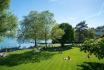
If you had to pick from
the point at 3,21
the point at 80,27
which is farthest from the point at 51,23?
the point at 80,27

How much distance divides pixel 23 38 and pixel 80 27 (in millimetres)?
65203

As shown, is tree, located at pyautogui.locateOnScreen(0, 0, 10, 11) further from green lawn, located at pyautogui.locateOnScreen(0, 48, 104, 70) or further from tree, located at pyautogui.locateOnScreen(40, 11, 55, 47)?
tree, located at pyautogui.locateOnScreen(40, 11, 55, 47)

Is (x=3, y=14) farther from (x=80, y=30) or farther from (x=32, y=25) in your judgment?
(x=80, y=30)

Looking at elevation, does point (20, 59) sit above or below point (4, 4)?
below

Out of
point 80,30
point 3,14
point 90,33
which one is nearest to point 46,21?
point 3,14

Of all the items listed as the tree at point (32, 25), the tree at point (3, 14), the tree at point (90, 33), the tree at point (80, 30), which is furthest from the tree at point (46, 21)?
the tree at point (80, 30)

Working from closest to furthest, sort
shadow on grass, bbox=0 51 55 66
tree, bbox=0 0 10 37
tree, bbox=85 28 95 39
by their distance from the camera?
tree, bbox=0 0 10 37 < shadow on grass, bbox=0 51 55 66 < tree, bbox=85 28 95 39

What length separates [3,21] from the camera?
155ft

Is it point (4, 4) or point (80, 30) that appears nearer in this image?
point (4, 4)

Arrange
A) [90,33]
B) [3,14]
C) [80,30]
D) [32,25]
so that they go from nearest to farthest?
1. [3,14]
2. [32,25]
3. [90,33]
4. [80,30]

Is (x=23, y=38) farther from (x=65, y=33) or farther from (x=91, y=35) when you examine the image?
(x=91, y=35)

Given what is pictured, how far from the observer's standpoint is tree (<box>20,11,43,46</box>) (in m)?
71.3

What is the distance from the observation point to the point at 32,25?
71.9 meters

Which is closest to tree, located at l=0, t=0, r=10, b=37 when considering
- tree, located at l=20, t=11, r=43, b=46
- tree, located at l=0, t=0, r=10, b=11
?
tree, located at l=0, t=0, r=10, b=11
